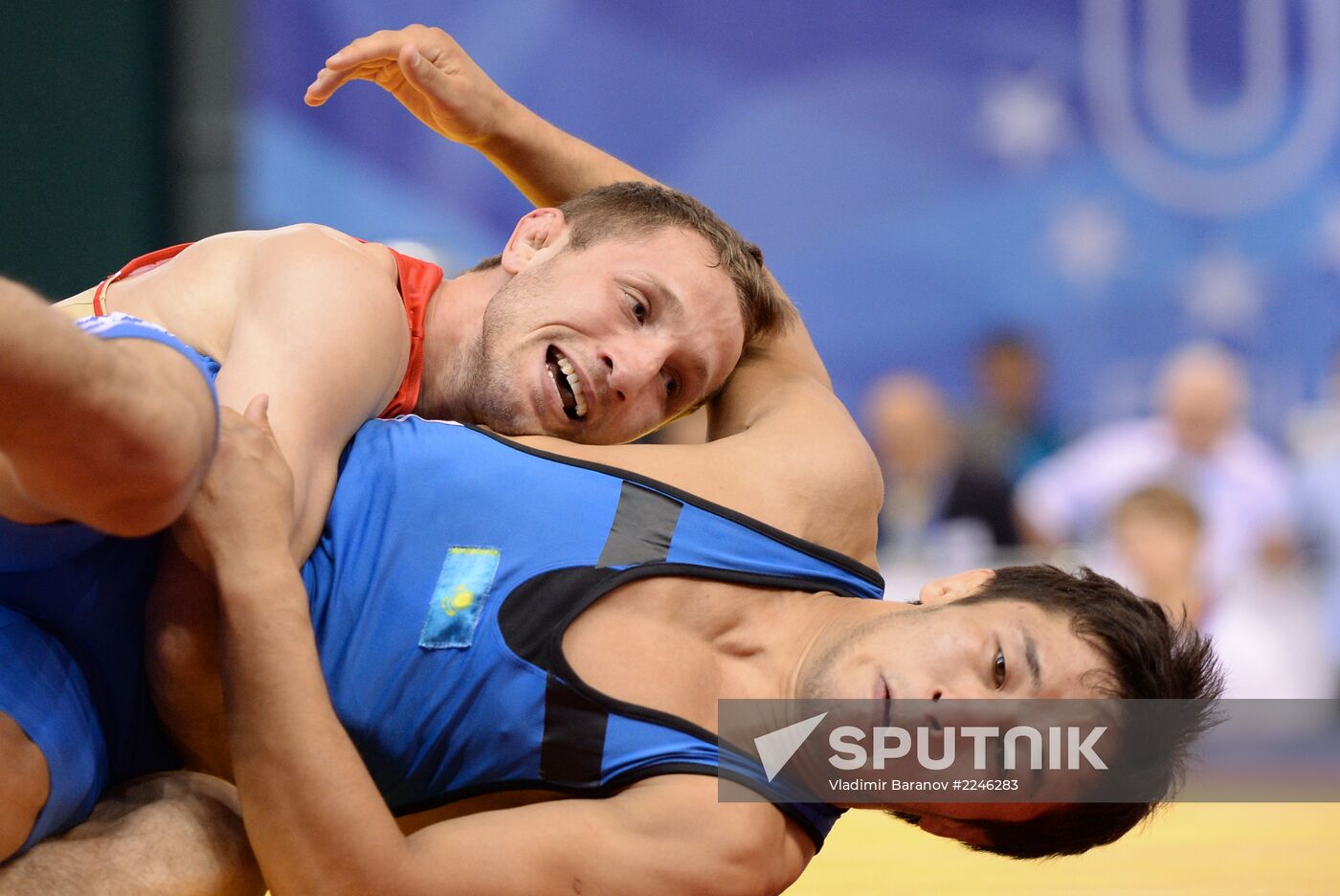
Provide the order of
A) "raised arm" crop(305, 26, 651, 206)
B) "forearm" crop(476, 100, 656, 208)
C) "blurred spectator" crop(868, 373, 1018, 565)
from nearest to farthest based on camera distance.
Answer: "raised arm" crop(305, 26, 651, 206)
"forearm" crop(476, 100, 656, 208)
"blurred spectator" crop(868, 373, 1018, 565)

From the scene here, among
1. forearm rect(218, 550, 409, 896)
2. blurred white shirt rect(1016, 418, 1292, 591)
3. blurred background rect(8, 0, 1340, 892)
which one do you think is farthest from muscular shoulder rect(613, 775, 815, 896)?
blurred background rect(8, 0, 1340, 892)

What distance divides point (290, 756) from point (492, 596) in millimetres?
382

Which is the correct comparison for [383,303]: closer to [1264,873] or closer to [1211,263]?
[1264,873]

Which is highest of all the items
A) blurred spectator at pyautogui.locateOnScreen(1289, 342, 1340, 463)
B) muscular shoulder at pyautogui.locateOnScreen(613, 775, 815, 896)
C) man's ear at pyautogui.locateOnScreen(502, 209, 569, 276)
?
blurred spectator at pyautogui.locateOnScreen(1289, 342, 1340, 463)

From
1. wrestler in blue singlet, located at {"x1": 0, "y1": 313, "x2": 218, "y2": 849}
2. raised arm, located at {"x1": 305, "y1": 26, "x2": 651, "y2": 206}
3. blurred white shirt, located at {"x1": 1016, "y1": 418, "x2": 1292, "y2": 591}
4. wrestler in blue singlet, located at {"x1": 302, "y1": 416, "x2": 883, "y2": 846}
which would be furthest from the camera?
blurred white shirt, located at {"x1": 1016, "y1": 418, "x2": 1292, "y2": 591}

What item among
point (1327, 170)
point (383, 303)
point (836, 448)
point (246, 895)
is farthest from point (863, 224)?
point (246, 895)

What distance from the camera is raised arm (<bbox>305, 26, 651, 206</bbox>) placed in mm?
2594

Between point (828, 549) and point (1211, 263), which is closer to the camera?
point (828, 549)

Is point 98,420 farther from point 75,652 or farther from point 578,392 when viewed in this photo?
point 578,392

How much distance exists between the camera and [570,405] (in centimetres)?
235

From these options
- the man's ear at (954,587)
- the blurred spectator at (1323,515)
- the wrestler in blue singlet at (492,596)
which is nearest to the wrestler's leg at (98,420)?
the wrestler in blue singlet at (492,596)

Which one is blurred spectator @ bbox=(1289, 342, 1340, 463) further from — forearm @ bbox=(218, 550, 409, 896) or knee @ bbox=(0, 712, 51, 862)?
knee @ bbox=(0, 712, 51, 862)

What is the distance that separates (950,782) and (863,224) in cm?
398

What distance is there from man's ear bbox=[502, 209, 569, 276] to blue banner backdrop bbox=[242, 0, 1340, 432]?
2993 millimetres
